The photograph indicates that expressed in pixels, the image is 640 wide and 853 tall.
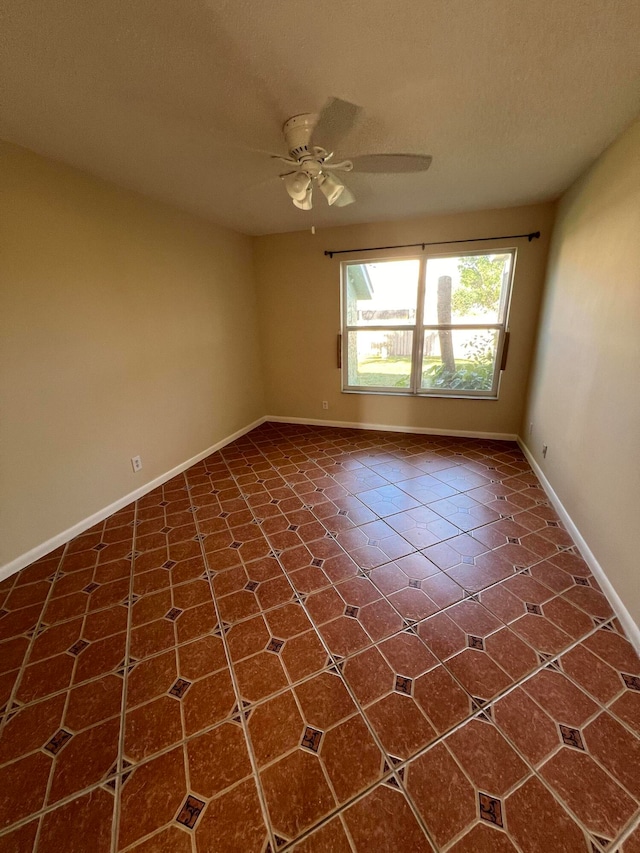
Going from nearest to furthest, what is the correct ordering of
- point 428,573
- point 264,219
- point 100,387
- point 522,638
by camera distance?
point 522,638, point 428,573, point 100,387, point 264,219

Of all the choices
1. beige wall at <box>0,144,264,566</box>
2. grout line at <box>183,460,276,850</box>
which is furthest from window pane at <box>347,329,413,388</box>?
grout line at <box>183,460,276,850</box>

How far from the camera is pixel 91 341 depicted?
232cm

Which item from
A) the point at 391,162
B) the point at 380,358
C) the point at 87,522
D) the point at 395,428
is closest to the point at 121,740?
the point at 87,522

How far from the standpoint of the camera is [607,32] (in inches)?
46.5

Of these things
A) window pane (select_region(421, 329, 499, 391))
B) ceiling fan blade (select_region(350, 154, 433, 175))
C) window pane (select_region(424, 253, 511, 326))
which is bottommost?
window pane (select_region(421, 329, 499, 391))

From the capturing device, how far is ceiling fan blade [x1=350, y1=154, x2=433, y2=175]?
1675 millimetres

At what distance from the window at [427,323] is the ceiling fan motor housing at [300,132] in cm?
223

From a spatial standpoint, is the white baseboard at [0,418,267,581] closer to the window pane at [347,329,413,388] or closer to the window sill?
the window sill

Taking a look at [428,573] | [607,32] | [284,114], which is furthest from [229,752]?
[607,32]

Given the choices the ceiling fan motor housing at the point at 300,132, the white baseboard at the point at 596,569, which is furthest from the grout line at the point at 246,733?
the ceiling fan motor housing at the point at 300,132

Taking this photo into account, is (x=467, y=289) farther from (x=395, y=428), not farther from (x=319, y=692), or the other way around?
(x=319, y=692)

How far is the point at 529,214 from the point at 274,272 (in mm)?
2748

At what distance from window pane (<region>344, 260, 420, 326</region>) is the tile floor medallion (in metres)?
2.44

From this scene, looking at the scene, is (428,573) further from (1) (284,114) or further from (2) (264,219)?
(2) (264,219)
